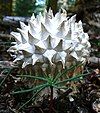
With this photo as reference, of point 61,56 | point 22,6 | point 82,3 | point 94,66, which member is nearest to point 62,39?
point 61,56

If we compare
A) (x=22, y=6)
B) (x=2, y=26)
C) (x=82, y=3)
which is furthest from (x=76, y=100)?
(x=82, y=3)

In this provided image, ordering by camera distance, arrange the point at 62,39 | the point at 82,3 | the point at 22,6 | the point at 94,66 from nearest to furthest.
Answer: the point at 62,39, the point at 94,66, the point at 22,6, the point at 82,3

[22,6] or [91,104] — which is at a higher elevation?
[22,6]

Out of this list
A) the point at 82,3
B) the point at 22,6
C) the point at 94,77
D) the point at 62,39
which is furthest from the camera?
the point at 82,3

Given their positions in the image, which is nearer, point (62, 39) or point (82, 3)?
point (62, 39)

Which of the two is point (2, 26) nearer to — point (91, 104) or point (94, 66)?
point (94, 66)

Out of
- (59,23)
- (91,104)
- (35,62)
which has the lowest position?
(91,104)
